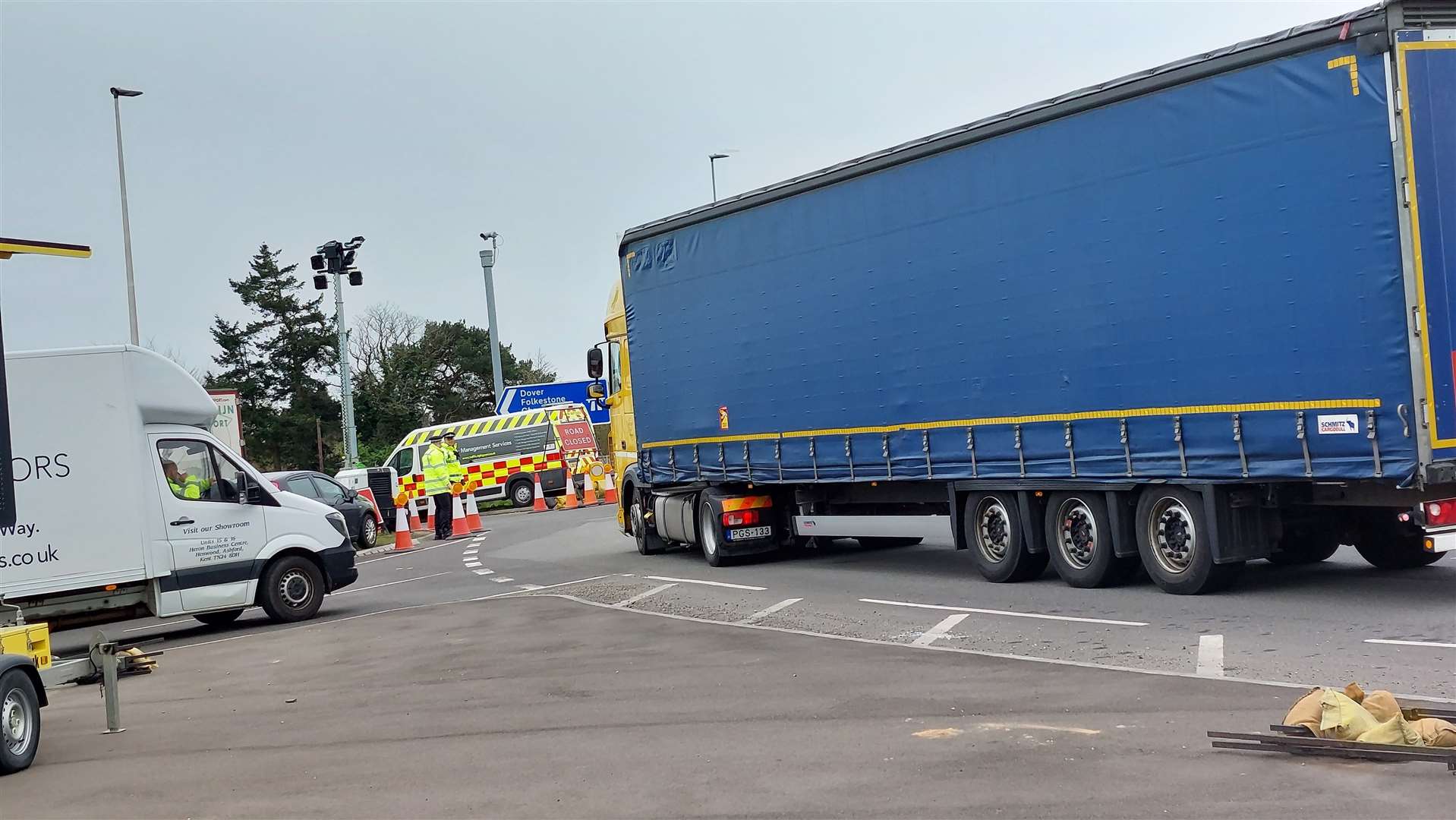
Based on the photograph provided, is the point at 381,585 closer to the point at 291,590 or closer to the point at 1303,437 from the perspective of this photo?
the point at 291,590

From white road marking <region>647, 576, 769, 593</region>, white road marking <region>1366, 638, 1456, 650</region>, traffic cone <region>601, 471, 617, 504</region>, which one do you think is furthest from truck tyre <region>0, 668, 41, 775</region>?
traffic cone <region>601, 471, 617, 504</region>

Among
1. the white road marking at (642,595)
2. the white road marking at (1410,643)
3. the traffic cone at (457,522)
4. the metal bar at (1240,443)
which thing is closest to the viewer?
the white road marking at (1410,643)

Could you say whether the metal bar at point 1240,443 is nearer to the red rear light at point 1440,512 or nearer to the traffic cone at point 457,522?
the red rear light at point 1440,512

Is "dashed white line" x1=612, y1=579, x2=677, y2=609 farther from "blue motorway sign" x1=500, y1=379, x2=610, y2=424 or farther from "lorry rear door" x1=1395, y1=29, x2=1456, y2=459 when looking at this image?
"blue motorway sign" x1=500, y1=379, x2=610, y2=424

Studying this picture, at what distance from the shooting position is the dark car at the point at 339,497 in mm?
25594

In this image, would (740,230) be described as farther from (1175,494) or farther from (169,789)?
(169,789)

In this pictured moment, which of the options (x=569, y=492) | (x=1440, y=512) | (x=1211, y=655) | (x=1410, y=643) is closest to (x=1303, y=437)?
(x=1440, y=512)

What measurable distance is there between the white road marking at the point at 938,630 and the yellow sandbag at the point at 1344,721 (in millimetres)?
4246

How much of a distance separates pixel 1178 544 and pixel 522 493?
27.9 m

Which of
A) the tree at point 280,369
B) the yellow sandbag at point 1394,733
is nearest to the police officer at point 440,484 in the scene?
the yellow sandbag at point 1394,733

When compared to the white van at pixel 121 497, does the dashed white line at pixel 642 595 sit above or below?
below

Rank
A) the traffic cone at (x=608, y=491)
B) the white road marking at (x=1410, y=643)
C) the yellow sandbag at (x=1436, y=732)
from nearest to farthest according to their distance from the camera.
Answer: the yellow sandbag at (x=1436, y=732), the white road marking at (x=1410, y=643), the traffic cone at (x=608, y=491)

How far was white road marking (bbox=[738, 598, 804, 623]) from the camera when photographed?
12477 mm

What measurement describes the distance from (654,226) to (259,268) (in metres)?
60.7
